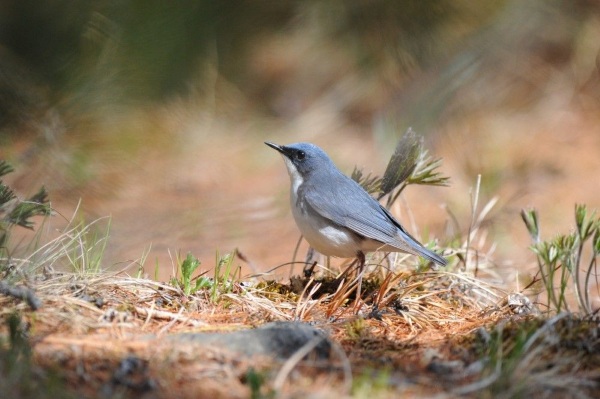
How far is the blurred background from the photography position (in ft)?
17.8

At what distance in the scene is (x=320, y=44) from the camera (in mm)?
8281

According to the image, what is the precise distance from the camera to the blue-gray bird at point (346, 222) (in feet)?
13.1

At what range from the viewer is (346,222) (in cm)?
405

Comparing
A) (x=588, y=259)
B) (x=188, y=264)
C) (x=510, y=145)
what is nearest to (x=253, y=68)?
(x=510, y=145)

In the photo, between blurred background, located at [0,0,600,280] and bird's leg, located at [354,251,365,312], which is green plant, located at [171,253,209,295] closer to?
bird's leg, located at [354,251,365,312]

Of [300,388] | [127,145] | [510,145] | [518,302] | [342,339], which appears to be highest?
[510,145]

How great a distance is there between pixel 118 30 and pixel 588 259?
13.1 ft

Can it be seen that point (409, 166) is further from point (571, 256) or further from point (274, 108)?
point (274, 108)

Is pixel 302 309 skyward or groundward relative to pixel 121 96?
groundward

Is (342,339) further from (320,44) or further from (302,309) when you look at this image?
(320,44)

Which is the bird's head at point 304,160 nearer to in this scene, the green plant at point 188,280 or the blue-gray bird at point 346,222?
the blue-gray bird at point 346,222

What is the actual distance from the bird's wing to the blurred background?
1189mm

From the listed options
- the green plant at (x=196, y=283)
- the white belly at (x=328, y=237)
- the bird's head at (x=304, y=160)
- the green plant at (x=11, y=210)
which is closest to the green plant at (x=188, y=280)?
the green plant at (x=196, y=283)

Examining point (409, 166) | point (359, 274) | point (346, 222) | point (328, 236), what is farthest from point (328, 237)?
point (409, 166)
